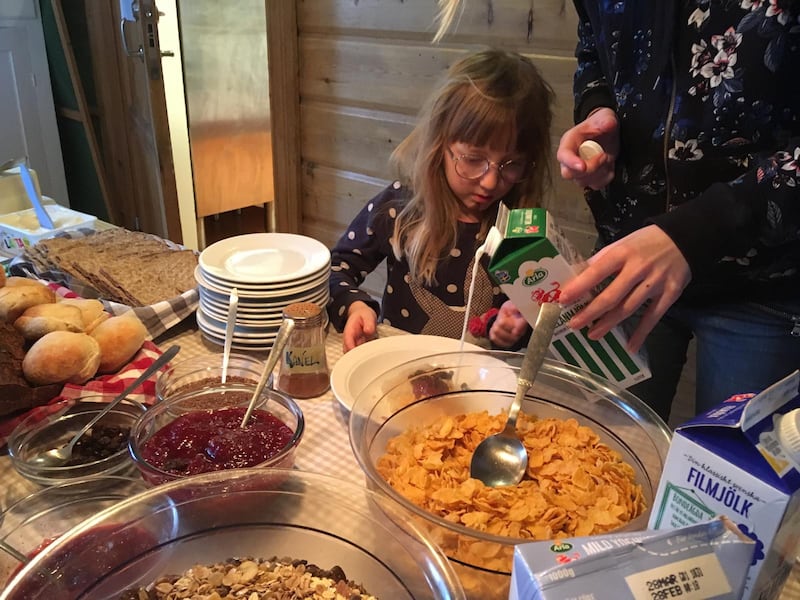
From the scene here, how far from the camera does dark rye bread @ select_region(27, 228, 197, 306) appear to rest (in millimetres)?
1326

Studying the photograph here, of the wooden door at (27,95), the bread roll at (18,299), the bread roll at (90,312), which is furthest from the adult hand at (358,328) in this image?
the wooden door at (27,95)

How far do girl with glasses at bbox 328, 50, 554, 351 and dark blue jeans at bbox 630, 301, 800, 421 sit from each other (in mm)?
383

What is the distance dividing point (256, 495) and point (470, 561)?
25 cm

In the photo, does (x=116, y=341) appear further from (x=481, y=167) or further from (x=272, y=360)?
(x=481, y=167)

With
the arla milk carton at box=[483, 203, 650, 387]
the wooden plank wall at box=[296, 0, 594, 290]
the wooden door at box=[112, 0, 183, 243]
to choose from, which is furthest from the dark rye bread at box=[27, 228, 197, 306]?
the wooden door at box=[112, 0, 183, 243]

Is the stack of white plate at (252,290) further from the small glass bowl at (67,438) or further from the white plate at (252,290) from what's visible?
the small glass bowl at (67,438)

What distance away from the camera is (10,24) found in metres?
3.49

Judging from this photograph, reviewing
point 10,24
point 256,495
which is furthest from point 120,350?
point 10,24

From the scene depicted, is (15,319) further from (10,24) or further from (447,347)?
(10,24)

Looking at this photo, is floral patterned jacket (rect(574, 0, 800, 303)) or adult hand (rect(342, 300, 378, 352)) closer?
floral patterned jacket (rect(574, 0, 800, 303))

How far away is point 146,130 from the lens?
355cm

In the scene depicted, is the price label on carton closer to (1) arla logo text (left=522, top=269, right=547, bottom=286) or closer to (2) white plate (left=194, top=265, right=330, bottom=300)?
(1) arla logo text (left=522, top=269, right=547, bottom=286)

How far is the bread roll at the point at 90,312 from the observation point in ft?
3.56

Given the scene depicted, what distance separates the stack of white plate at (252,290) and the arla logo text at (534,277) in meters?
0.55
